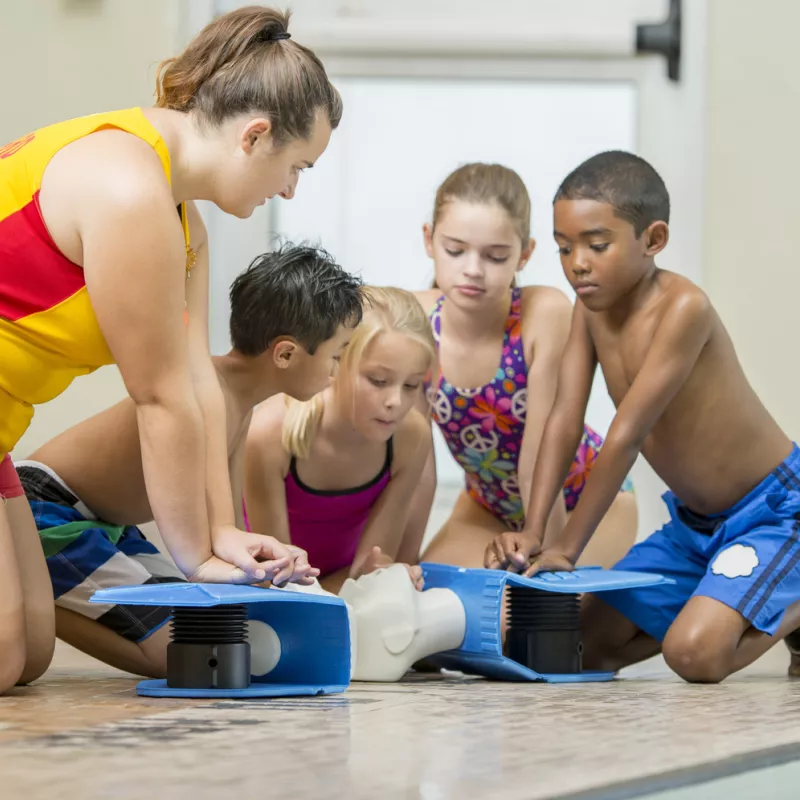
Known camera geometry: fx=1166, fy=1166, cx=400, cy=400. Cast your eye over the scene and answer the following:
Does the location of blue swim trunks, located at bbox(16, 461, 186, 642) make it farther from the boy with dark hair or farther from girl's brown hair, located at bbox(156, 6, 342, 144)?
girl's brown hair, located at bbox(156, 6, 342, 144)

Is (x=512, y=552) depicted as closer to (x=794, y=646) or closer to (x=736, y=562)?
(x=736, y=562)

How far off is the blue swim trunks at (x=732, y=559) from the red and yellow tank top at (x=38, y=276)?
98cm

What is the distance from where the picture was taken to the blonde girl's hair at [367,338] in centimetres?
191

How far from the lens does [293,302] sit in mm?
1754

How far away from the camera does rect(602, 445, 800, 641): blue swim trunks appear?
1.74 metres

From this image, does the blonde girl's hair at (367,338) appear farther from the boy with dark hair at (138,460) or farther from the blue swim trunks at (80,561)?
the blue swim trunks at (80,561)

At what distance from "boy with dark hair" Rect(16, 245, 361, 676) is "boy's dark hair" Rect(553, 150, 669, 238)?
15.5 inches

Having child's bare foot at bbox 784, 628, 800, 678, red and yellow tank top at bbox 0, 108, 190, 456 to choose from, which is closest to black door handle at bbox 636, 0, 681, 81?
child's bare foot at bbox 784, 628, 800, 678

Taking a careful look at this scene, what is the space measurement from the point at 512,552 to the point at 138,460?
1.89 feet

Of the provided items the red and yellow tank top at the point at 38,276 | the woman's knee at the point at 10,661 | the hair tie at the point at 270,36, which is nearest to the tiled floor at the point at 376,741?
the woman's knee at the point at 10,661

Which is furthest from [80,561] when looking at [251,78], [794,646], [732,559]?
[794,646]

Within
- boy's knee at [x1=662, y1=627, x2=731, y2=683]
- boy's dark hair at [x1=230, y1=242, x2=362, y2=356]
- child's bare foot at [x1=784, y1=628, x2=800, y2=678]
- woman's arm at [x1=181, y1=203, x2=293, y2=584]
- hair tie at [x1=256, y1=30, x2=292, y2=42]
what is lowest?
child's bare foot at [x1=784, y1=628, x2=800, y2=678]

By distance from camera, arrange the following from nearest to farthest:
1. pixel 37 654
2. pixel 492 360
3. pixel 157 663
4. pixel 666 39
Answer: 1. pixel 37 654
2. pixel 157 663
3. pixel 492 360
4. pixel 666 39

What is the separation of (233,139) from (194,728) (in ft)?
2.23
